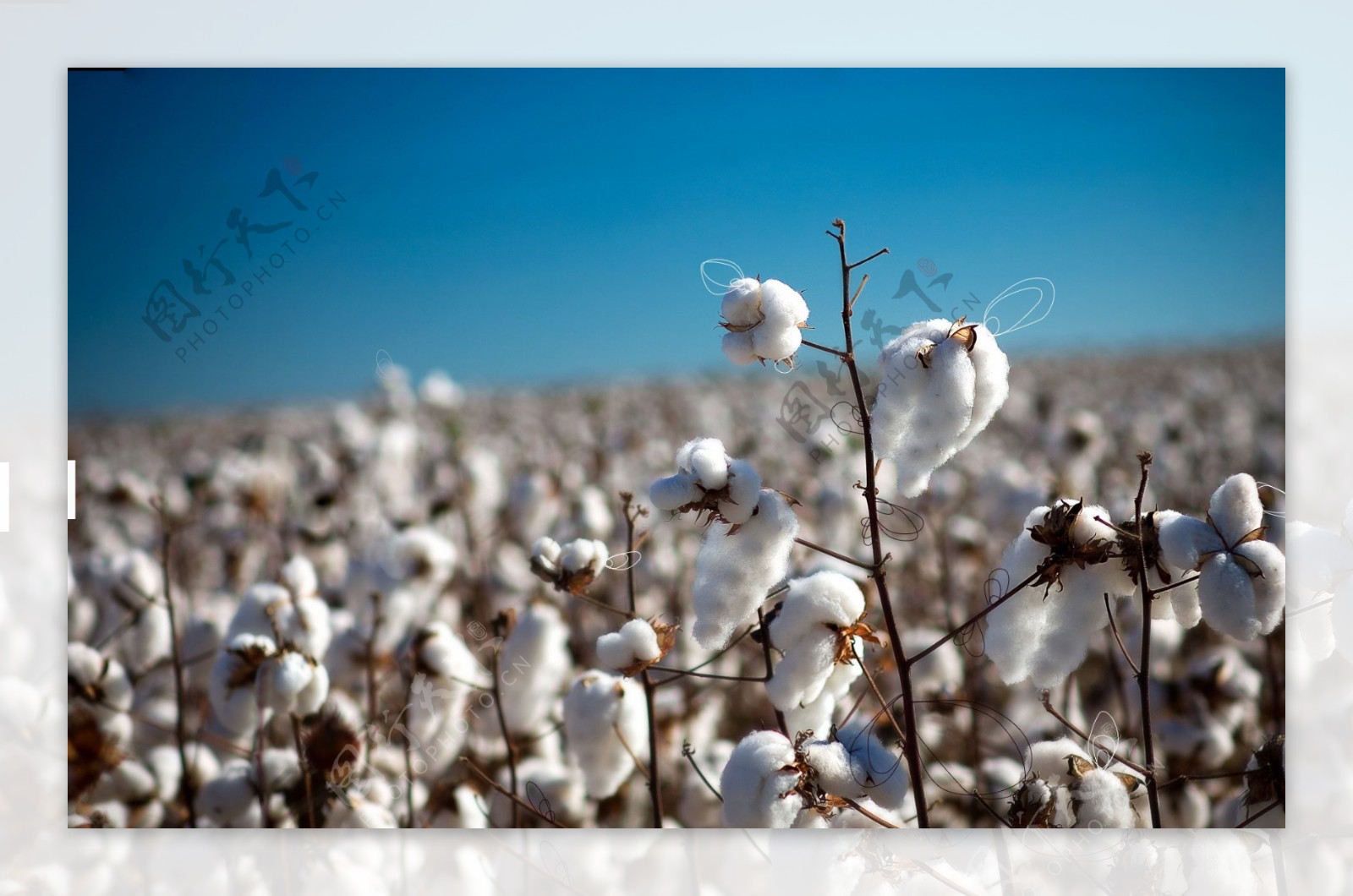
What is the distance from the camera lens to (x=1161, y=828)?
4.63 feet

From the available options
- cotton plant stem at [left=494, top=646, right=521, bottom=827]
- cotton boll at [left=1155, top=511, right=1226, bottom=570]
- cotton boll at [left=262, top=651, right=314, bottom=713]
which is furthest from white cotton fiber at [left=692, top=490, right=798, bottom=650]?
cotton boll at [left=262, top=651, right=314, bottom=713]

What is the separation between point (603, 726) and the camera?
50.2 inches

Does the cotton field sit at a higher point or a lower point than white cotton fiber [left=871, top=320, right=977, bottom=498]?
lower

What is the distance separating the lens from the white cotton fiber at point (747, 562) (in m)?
1.01

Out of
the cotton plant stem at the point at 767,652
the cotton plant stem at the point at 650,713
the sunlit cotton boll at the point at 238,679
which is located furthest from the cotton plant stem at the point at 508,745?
the cotton plant stem at the point at 767,652

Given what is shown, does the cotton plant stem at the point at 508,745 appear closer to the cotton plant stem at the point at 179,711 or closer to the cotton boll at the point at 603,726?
the cotton boll at the point at 603,726

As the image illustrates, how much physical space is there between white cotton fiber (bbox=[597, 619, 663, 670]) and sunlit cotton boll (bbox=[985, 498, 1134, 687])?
342 millimetres

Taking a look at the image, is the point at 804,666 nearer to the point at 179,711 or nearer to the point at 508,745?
the point at 508,745

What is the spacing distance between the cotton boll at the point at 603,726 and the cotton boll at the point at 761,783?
25 cm

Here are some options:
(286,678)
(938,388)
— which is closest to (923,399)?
(938,388)

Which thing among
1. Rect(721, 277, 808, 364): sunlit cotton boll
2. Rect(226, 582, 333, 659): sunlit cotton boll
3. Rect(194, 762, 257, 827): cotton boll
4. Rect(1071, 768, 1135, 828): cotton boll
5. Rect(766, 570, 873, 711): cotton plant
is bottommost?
Rect(194, 762, 257, 827): cotton boll

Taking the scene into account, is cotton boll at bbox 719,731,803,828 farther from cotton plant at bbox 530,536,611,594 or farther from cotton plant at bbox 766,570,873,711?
cotton plant at bbox 530,536,611,594

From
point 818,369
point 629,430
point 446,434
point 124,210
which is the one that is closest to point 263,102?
point 124,210

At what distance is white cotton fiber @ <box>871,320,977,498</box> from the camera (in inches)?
37.7
